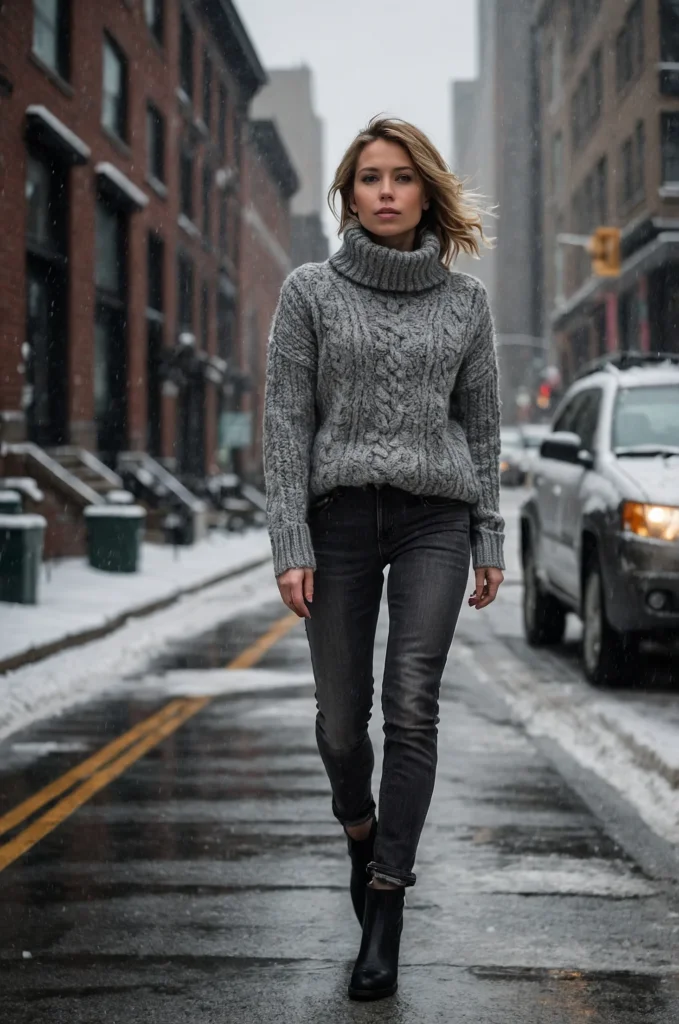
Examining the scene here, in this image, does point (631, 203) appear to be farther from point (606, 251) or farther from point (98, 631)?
point (98, 631)

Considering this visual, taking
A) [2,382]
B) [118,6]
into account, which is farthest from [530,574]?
[118,6]

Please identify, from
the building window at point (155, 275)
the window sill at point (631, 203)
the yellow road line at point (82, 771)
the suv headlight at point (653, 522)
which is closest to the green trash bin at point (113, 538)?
the yellow road line at point (82, 771)

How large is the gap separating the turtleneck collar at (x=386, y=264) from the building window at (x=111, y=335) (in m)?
24.2

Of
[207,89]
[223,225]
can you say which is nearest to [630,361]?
[207,89]

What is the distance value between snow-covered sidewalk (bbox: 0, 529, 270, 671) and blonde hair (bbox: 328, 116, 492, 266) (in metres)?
7.17

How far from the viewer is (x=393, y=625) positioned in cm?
404

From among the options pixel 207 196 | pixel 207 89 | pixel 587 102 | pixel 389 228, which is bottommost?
pixel 389 228

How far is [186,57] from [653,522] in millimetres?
31492

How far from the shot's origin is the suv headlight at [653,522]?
29.9 feet

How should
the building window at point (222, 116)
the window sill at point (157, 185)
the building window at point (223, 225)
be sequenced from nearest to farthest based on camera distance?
the window sill at point (157, 185) < the building window at point (222, 116) < the building window at point (223, 225)

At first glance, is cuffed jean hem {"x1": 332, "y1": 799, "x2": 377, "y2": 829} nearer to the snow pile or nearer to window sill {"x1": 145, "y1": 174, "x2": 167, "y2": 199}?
the snow pile

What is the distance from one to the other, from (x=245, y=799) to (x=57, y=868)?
53.3 inches

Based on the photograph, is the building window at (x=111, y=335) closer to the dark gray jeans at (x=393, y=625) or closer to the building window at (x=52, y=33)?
the building window at (x=52, y=33)

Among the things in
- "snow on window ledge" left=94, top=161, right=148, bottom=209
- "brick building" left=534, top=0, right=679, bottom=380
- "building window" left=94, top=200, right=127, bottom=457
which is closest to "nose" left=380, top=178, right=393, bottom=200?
"snow on window ledge" left=94, top=161, right=148, bottom=209
